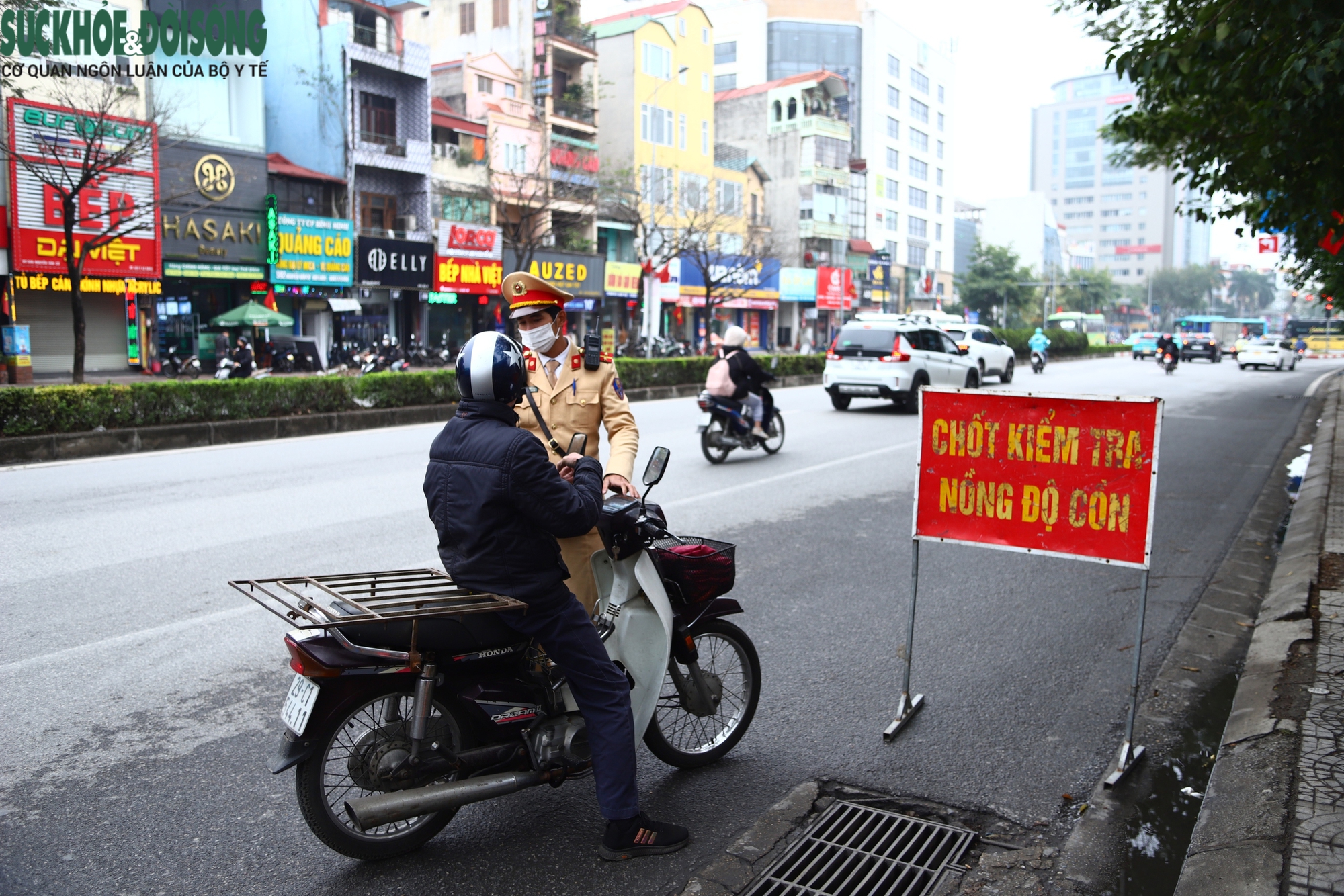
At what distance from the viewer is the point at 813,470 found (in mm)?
11445

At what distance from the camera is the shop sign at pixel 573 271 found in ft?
127

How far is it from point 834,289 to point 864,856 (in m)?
56.6

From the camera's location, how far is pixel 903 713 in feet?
14.2

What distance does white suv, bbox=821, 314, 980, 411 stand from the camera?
60.5 ft

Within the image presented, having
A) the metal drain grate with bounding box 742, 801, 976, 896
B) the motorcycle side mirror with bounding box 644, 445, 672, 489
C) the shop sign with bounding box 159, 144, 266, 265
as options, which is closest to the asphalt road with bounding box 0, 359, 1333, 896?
the metal drain grate with bounding box 742, 801, 976, 896

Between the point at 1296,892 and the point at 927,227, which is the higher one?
the point at 927,227

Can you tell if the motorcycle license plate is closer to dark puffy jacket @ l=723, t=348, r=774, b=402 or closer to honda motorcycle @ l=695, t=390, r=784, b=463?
honda motorcycle @ l=695, t=390, r=784, b=463

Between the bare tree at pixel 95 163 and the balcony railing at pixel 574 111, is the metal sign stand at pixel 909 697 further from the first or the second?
the balcony railing at pixel 574 111

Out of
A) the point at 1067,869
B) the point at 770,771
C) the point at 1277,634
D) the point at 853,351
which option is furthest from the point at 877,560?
the point at 853,351

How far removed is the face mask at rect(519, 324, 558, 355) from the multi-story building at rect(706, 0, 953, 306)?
6902 cm

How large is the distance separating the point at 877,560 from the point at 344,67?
30.7 m

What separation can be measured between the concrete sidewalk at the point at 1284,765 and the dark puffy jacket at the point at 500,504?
2.06 meters

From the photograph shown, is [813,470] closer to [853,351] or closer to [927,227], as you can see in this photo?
[853,351]

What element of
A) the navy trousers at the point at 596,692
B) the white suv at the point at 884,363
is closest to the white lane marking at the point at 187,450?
the white suv at the point at 884,363
